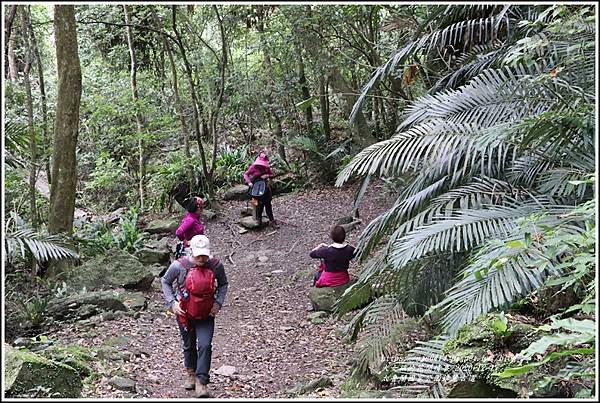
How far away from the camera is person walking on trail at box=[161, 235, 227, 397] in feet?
14.0

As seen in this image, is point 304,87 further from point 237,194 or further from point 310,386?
point 310,386

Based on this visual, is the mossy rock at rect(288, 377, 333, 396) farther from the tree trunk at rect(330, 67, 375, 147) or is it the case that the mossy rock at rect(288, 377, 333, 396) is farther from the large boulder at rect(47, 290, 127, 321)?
the tree trunk at rect(330, 67, 375, 147)

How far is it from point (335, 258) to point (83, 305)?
300 centimetres

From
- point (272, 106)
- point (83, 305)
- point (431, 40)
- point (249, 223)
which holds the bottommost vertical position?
point (83, 305)

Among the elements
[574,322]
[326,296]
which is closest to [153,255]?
[326,296]

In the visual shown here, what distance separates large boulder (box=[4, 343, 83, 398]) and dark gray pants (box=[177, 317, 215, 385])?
2.82 ft

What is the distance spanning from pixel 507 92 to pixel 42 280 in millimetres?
6045

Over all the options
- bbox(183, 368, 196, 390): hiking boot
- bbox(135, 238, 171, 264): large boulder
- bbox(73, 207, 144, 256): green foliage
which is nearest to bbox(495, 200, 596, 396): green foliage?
bbox(183, 368, 196, 390): hiking boot

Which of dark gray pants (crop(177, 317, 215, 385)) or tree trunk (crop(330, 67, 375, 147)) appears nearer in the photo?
dark gray pants (crop(177, 317, 215, 385))

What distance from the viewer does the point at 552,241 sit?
2.39 meters

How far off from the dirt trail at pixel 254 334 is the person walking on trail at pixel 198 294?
430 millimetres

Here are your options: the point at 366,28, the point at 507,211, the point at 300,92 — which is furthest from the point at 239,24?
the point at 507,211

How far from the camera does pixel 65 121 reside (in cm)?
742

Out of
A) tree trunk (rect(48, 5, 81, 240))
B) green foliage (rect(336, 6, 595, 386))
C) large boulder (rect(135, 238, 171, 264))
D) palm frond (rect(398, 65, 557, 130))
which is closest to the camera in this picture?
green foliage (rect(336, 6, 595, 386))
